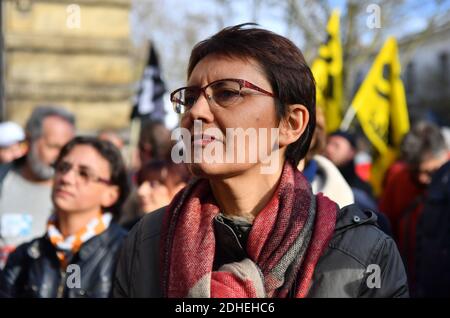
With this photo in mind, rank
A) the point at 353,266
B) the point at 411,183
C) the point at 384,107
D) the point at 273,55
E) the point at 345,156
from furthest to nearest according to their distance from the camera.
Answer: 1. the point at 384,107
2. the point at 345,156
3. the point at 411,183
4. the point at 273,55
5. the point at 353,266

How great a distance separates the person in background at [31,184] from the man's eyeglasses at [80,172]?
0.90 meters

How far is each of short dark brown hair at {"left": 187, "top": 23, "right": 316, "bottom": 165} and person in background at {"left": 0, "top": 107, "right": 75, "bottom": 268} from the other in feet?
8.46

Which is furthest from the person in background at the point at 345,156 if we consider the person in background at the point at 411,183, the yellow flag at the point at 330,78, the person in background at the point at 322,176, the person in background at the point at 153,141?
the person in background at the point at 322,176

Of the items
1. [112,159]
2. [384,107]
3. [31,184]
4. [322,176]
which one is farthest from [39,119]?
[384,107]

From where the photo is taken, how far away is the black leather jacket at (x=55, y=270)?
323 cm

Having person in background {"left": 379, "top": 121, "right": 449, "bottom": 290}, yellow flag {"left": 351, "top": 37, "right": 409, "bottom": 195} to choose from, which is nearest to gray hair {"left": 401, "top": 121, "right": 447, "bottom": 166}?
person in background {"left": 379, "top": 121, "right": 449, "bottom": 290}

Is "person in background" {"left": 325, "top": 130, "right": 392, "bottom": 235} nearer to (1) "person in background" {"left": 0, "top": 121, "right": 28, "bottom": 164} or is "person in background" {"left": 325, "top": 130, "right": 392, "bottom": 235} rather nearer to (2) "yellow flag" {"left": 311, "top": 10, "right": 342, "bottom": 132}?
(2) "yellow flag" {"left": 311, "top": 10, "right": 342, "bottom": 132}

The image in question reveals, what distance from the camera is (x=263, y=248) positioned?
203cm

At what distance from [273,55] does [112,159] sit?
1.85 meters

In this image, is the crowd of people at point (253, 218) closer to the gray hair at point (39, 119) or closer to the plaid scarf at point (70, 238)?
the plaid scarf at point (70, 238)

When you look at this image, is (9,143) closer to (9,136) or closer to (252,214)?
(9,136)

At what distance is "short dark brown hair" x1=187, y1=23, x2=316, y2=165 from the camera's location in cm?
209
